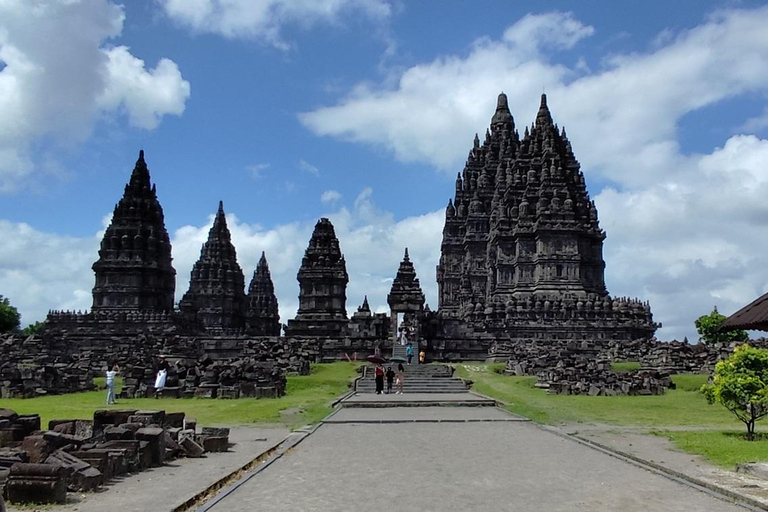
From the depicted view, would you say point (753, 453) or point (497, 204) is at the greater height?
point (497, 204)

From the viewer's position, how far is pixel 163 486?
422 inches

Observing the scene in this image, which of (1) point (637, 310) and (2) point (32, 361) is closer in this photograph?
(2) point (32, 361)

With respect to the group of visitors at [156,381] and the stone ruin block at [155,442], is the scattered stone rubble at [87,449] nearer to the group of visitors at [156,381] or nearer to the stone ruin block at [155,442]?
the stone ruin block at [155,442]

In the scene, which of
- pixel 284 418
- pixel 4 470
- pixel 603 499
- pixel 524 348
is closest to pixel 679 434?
pixel 603 499

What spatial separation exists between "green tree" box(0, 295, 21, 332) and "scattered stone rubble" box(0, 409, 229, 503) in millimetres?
78311

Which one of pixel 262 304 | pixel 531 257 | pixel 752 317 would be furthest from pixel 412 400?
pixel 262 304

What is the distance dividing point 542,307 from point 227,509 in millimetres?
50282

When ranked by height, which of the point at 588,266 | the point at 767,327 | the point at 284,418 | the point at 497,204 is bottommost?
the point at 284,418

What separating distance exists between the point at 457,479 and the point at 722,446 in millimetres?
6507

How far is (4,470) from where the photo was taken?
1052 centimetres

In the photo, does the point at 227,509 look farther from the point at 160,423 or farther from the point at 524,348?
the point at 524,348

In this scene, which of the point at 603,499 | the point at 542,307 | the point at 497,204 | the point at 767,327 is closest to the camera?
the point at 603,499

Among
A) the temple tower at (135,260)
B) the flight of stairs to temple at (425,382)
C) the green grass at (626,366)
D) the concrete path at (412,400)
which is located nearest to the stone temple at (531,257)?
the green grass at (626,366)

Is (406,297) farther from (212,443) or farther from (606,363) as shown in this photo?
(212,443)
